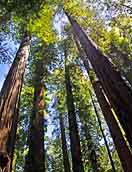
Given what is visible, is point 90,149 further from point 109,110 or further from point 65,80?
point 109,110

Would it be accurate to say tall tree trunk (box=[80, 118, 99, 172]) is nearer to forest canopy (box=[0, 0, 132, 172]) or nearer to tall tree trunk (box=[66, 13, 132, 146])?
forest canopy (box=[0, 0, 132, 172])

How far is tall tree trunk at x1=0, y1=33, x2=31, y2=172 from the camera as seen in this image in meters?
4.11

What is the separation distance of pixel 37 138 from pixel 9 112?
599 cm

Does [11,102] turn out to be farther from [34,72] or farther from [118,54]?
[118,54]

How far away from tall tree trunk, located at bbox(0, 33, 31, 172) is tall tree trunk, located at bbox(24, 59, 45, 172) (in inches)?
149

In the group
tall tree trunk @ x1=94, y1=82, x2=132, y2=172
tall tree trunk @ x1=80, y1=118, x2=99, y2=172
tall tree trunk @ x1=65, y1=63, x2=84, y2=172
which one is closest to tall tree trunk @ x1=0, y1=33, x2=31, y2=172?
tall tree trunk @ x1=94, y1=82, x2=132, y2=172

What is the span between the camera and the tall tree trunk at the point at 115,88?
4746 mm

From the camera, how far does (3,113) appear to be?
4938 millimetres

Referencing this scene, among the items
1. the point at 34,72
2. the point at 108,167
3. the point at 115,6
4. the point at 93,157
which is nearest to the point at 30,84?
the point at 34,72

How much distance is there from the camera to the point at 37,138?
427 inches

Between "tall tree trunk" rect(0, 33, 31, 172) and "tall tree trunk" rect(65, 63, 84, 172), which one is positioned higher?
"tall tree trunk" rect(65, 63, 84, 172)

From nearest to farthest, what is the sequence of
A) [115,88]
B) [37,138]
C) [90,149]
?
[115,88] < [37,138] < [90,149]

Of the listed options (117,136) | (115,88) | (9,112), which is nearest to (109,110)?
(117,136)

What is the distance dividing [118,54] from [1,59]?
14161mm
